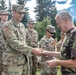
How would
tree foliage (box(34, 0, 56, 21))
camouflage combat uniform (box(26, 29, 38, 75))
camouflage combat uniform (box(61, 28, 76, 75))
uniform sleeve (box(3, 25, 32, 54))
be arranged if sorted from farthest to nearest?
tree foliage (box(34, 0, 56, 21)) → camouflage combat uniform (box(26, 29, 38, 75)) → uniform sleeve (box(3, 25, 32, 54)) → camouflage combat uniform (box(61, 28, 76, 75))

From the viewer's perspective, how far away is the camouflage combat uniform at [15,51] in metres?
5.77

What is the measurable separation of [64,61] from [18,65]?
2.30m

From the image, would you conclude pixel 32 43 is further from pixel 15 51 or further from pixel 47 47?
pixel 15 51

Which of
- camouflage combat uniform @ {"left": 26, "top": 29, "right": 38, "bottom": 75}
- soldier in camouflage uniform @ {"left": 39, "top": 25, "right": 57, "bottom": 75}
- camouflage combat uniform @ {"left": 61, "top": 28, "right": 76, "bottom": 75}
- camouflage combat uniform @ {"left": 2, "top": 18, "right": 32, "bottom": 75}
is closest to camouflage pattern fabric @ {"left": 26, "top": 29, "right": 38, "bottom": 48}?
camouflage combat uniform @ {"left": 26, "top": 29, "right": 38, "bottom": 75}

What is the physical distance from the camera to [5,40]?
19.6 ft

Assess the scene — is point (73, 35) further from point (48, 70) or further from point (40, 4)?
point (40, 4)

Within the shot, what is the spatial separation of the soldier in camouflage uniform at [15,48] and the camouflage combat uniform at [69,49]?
1612mm

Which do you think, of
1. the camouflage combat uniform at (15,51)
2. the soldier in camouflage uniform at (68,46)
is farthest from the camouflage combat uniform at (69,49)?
the camouflage combat uniform at (15,51)

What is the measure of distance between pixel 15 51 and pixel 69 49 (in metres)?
2.18

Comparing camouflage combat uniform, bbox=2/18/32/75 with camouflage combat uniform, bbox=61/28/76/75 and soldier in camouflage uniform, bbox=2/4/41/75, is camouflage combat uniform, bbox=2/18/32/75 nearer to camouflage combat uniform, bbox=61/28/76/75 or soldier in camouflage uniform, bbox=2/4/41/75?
soldier in camouflage uniform, bbox=2/4/41/75

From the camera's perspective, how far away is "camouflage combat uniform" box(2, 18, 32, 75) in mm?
5766

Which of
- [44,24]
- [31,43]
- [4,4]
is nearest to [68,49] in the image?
[31,43]

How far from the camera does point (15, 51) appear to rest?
5.95m

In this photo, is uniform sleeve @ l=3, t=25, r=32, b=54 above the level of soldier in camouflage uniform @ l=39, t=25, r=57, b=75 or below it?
above
